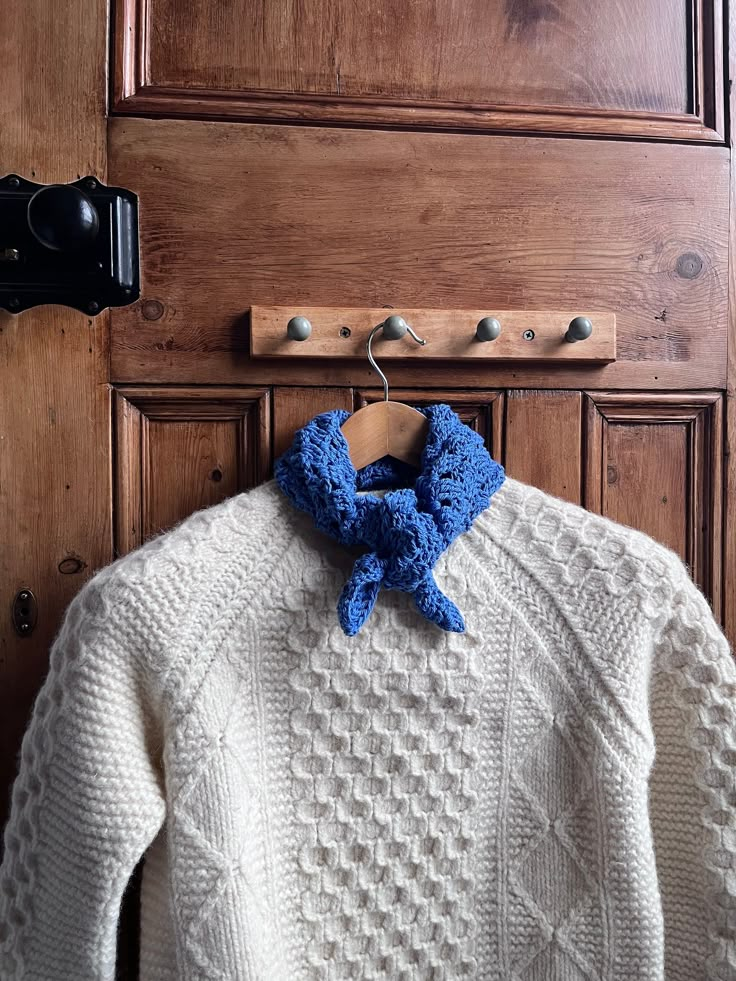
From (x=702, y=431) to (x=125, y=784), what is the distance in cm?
73

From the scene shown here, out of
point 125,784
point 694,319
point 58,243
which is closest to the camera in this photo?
point 125,784

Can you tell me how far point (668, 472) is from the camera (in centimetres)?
83

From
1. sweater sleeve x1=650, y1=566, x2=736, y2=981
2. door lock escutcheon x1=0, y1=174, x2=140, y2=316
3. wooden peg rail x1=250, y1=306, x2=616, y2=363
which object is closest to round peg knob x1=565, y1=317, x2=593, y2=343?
wooden peg rail x1=250, y1=306, x2=616, y2=363

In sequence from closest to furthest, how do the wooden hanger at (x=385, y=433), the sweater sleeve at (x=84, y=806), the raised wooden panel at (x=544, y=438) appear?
the sweater sleeve at (x=84, y=806), the wooden hanger at (x=385, y=433), the raised wooden panel at (x=544, y=438)

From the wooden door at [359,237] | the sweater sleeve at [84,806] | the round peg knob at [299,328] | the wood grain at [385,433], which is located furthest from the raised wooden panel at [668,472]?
the sweater sleeve at [84,806]

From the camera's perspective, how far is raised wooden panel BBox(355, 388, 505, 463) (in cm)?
78

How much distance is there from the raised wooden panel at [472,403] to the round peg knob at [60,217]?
1.08ft

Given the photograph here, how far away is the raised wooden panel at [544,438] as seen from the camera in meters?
0.80

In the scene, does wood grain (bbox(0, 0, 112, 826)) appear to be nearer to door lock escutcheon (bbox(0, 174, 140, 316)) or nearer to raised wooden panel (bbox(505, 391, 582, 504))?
door lock escutcheon (bbox(0, 174, 140, 316))

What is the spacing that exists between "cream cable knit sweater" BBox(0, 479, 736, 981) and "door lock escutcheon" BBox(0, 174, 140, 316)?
288 millimetres

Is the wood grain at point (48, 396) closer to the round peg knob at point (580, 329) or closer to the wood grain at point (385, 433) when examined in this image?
the wood grain at point (385, 433)

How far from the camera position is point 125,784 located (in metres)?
0.57

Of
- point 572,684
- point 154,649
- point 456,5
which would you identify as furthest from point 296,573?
point 456,5

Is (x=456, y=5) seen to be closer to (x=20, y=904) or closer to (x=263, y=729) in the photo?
(x=263, y=729)
